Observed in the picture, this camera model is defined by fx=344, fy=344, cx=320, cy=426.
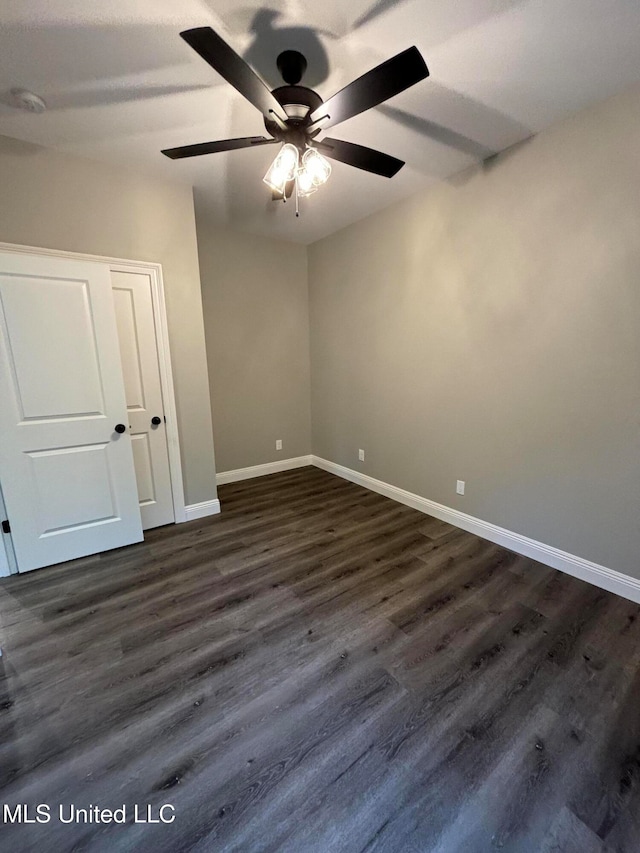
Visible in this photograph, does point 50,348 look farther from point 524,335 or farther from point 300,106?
point 524,335

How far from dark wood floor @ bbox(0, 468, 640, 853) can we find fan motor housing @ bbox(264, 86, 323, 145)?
97.2 inches

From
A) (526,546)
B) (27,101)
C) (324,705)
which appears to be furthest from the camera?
(526,546)

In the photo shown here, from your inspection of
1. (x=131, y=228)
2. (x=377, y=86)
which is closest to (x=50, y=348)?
(x=131, y=228)

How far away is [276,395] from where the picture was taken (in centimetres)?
429

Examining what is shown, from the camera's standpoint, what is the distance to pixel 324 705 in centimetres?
145

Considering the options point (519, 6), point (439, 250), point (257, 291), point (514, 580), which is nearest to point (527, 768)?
point (514, 580)

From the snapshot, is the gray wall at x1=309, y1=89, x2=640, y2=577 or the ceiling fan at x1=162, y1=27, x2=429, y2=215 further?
the gray wall at x1=309, y1=89, x2=640, y2=577

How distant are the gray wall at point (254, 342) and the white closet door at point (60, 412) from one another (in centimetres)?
137

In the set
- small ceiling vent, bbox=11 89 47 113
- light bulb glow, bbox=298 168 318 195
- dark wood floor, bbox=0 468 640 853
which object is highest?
small ceiling vent, bbox=11 89 47 113

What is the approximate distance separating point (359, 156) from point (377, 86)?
464 mm

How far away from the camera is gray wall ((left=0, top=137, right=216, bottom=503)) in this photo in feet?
7.14

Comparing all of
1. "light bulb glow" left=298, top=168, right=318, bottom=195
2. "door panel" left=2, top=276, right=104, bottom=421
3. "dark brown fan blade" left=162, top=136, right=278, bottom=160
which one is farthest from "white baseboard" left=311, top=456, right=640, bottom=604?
"dark brown fan blade" left=162, top=136, right=278, bottom=160

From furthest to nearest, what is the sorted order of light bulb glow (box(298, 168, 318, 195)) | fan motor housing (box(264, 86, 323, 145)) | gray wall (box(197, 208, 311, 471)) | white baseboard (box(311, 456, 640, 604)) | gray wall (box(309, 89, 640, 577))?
gray wall (box(197, 208, 311, 471)), white baseboard (box(311, 456, 640, 604)), gray wall (box(309, 89, 640, 577)), light bulb glow (box(298, 168, 318, 195)), fan motor housing (box(264, 86, 323, 145))

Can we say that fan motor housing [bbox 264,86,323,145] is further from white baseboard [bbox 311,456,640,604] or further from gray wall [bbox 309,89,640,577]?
white baseboard [bbox 311,456,640,604]
